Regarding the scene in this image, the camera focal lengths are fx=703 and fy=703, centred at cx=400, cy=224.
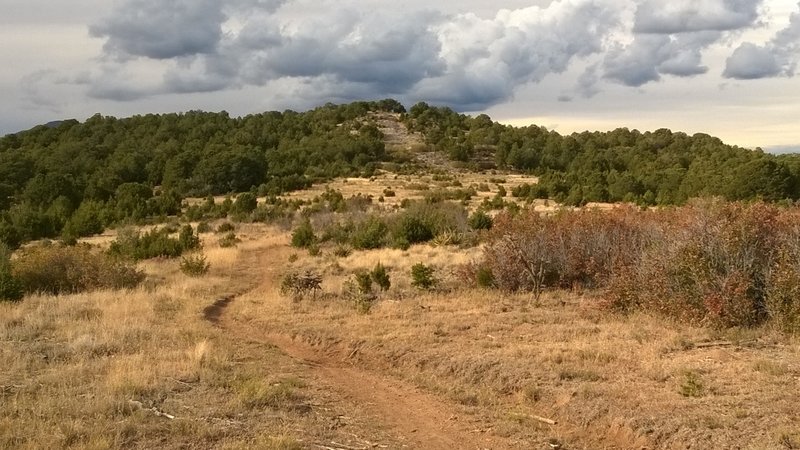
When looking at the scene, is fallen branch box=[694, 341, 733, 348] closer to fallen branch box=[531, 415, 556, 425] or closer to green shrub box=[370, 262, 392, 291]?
fallen branch box=[531, 415, 556, 425]

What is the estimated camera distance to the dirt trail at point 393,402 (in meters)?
7.09

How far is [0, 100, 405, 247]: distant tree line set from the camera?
37469 millimetres

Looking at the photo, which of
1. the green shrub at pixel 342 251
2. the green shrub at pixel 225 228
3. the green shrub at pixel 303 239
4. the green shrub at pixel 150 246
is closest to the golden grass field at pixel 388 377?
the green shrub at pixel 342 251

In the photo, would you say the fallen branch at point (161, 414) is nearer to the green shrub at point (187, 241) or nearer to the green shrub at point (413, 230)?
the green shrub at point (413, 230)

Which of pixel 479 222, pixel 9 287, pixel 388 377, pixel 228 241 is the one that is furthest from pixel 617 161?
pixel 388 377

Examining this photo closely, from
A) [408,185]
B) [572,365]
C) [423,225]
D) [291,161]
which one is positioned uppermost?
[291,161]

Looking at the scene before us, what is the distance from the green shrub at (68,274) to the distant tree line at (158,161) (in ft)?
37.6

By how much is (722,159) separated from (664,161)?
28.7ft

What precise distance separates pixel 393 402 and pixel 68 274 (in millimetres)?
11787

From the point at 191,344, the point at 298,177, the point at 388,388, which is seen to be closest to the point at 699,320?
the point at 388,388

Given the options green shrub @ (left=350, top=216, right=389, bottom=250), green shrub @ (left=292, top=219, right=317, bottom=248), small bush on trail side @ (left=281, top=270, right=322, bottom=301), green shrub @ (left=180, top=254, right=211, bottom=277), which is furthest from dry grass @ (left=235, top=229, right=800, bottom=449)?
green shrub @ (left=292, top=219, right=317, bottom=248)

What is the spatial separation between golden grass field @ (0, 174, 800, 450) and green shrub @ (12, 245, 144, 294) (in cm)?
205

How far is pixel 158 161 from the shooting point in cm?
5669

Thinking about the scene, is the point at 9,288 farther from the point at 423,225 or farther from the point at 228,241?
the point at 423,225
